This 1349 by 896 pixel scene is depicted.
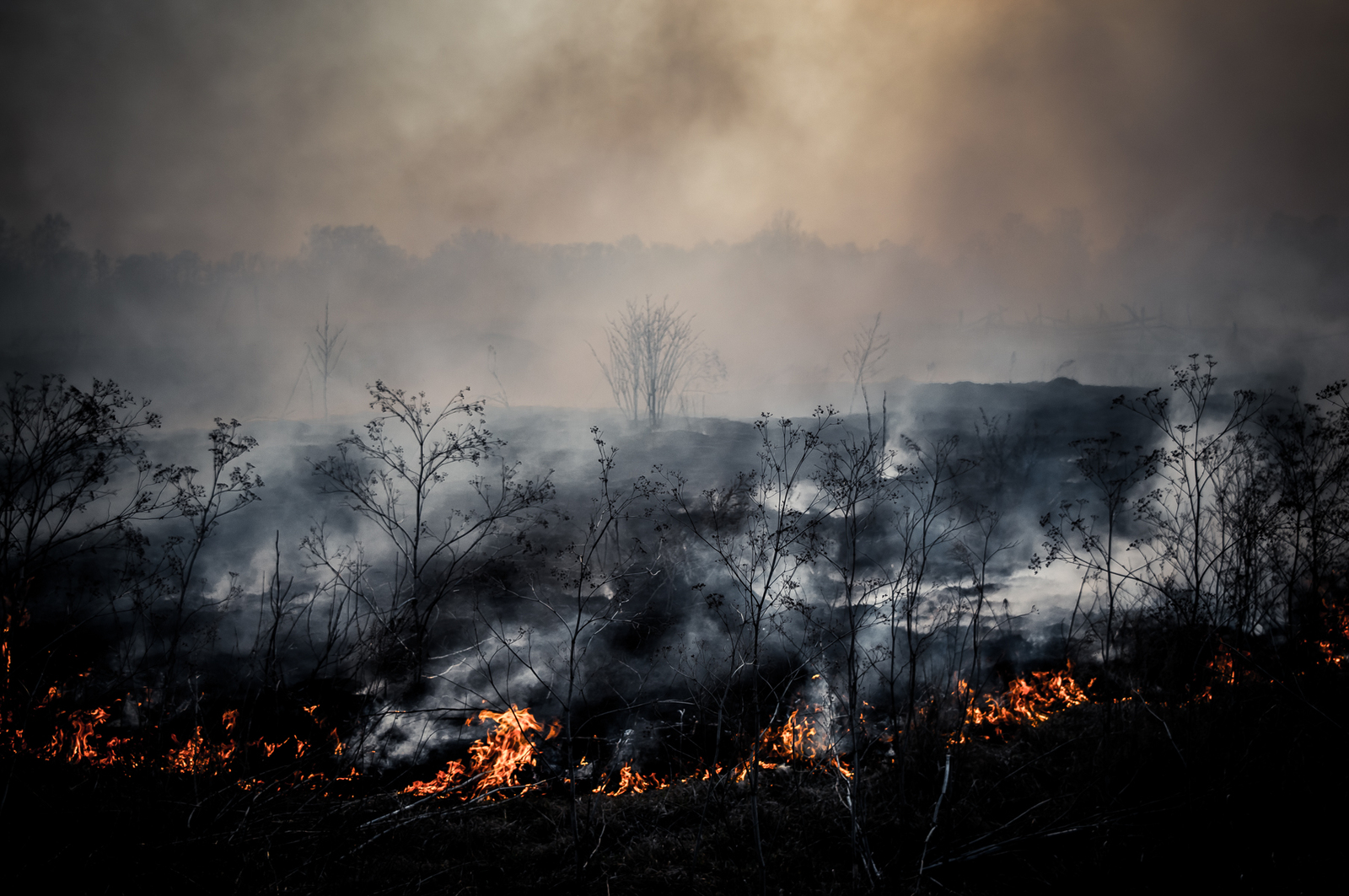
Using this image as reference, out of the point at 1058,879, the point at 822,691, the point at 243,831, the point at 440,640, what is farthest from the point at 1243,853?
the point at 440,640

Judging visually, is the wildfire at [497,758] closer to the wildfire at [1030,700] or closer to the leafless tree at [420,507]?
the leafless tree at [420,507]

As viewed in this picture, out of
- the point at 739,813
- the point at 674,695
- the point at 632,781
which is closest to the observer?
the point at 739,813

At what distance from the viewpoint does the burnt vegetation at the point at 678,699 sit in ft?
20.3

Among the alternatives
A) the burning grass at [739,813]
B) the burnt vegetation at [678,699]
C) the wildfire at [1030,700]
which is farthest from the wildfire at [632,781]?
the wildfire at [1030,700]

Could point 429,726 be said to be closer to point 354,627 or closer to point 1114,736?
point 354,627

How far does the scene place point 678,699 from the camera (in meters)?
12.8

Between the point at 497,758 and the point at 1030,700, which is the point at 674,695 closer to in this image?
the point at 497,758

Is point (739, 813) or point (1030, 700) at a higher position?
point (739, 813)

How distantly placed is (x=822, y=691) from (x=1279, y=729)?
26.2 ft

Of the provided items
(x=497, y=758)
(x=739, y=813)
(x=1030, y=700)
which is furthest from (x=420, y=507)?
(x=1030, y=700)

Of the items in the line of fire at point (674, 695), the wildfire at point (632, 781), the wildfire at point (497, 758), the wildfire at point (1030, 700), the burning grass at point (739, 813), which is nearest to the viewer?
the burning grass at point (739, 813)

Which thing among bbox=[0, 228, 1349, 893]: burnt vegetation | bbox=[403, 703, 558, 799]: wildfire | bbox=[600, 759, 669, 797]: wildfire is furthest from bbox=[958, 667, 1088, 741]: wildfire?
bbox=[403, 703, 558, 799]: wildfire

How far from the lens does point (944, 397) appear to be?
34.8 m

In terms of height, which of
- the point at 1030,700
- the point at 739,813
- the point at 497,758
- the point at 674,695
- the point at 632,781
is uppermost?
the point at 739,813
